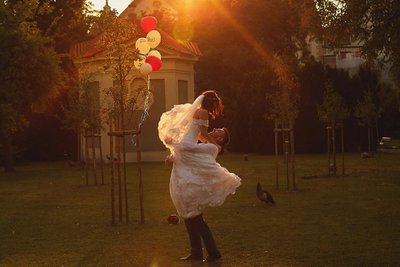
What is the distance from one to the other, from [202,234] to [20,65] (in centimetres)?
2500

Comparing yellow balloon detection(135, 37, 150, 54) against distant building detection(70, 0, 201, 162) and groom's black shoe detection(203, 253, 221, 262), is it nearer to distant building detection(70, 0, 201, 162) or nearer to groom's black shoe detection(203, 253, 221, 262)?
groom's black shoe detection(203, 253, 221, 262)

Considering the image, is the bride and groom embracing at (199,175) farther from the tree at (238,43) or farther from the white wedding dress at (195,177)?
the tree at (238,43)

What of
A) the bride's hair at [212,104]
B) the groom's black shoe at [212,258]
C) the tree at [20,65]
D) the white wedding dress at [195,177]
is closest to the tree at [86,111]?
the tree at [20,65]

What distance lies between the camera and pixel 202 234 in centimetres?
948

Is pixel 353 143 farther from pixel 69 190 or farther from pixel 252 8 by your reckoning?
pixel 69 190

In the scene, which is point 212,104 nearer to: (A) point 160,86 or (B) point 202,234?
(B) point 202,234

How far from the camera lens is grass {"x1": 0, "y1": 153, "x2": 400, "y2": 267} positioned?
10.1m

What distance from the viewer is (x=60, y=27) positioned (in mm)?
44562

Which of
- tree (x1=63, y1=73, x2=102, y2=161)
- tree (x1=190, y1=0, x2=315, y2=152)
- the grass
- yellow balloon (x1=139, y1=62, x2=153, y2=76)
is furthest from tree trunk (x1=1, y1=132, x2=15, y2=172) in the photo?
tree (x1=190, y1=0, x2=315, y2=152)

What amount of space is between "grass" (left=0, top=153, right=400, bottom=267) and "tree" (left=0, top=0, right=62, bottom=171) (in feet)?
34.2

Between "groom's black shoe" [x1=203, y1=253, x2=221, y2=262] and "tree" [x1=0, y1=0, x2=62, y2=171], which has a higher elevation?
"tree" [x1=0, y1=0, x2=62, y2=171]

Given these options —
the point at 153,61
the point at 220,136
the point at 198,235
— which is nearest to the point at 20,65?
the point at 153,61

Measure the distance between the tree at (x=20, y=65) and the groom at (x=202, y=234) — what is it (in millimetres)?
22522

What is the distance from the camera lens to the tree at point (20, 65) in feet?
103
